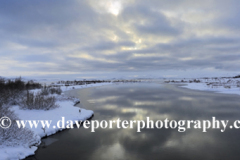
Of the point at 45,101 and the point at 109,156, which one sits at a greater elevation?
the point at 45,101

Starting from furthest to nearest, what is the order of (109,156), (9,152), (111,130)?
(111,130) → (109,156) → (9,152)

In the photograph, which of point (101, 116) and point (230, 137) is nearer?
point (230, 137)

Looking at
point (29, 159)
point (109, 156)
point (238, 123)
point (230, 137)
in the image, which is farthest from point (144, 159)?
point (238, 123)

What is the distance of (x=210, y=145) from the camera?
26.8 feet

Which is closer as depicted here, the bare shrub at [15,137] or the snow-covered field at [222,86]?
the bare shrub at [15,137]

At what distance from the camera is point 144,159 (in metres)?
6.93

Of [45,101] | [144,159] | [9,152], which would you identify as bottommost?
[144,159]

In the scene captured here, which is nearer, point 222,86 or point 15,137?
point 15,137

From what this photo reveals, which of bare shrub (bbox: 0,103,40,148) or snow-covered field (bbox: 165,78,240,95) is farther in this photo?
snow-covered field (bbox: 165,78,240,95)

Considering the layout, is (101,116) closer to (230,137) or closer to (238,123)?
(230,137)

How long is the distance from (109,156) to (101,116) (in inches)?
282

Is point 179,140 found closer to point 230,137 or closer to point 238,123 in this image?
point 230,137

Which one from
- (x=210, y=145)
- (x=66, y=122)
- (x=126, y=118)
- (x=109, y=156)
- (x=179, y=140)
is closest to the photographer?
(x=109, y=156)

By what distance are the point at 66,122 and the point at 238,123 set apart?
14.2 metres
